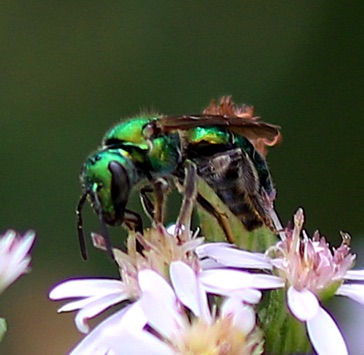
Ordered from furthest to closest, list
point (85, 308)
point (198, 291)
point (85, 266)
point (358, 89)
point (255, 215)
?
point (358, 89) < point (85, 266) < point (255, 215) < point (85, 308) < point (198, 291)

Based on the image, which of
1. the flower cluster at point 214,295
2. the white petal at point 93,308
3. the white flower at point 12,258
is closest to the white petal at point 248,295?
the flower cluster at point 214,295

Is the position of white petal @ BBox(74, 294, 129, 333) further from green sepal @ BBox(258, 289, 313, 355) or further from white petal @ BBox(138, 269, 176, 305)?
green sepal @ BBox(258, 289, 313, 355)

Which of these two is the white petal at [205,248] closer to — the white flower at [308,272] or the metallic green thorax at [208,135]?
the white flower at [308,272]

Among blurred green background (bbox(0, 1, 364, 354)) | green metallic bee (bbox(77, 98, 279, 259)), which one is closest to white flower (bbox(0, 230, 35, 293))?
green metallic bee (bbox(77, 98, 279, 259))

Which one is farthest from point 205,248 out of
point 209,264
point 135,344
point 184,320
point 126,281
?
point 135,344

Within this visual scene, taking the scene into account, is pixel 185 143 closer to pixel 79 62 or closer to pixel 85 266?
pixel 85 266

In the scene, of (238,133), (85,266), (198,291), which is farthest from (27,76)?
(198,291)

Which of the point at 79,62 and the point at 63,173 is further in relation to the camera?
the point at 79,62
